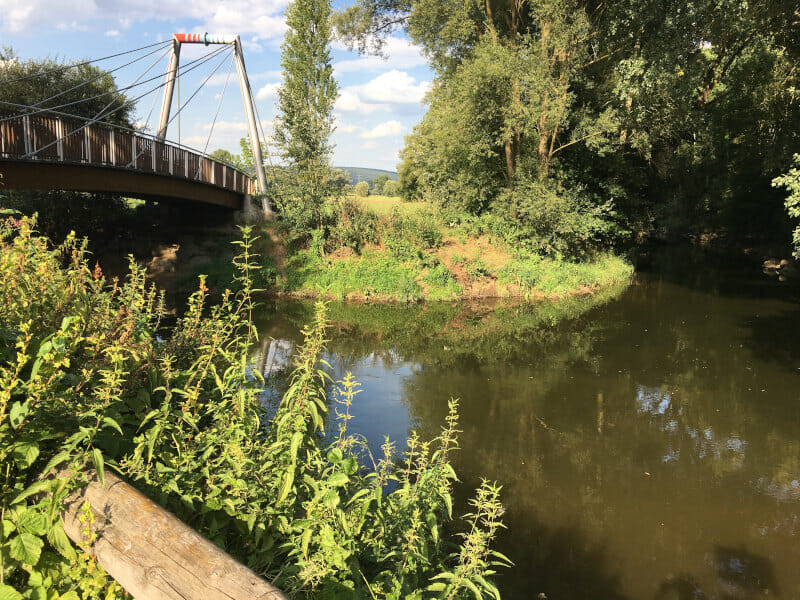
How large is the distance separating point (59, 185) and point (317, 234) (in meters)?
9.08

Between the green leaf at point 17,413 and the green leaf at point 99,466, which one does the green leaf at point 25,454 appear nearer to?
the green leaf at point 17,413

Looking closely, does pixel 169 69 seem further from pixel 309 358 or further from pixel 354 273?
pixel 309 358

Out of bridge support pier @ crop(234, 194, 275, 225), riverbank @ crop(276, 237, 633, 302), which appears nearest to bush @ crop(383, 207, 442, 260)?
riverbank @ crop(276, 237, 633, 302)

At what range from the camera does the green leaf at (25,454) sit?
7.20ft

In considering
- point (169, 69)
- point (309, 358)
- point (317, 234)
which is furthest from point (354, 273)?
point (309, 358)

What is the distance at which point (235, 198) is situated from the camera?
74.5ft

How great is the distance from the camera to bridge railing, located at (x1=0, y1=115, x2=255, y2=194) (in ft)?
38.0

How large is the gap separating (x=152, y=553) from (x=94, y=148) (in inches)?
578

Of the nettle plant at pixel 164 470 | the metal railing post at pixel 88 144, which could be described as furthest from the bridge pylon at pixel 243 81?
the nettle plant at pixel 164 470

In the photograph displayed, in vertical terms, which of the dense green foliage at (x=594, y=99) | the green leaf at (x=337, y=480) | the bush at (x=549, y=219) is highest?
the dense green foliage at (x=594, y=99)

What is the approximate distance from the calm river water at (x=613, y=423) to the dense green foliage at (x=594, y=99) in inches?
244

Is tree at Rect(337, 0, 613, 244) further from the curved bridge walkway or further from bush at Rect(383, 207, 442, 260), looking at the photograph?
the curved bridge walkway

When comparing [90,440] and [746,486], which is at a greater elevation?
[90,440]

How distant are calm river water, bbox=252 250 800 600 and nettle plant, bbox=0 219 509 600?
8.11ft
